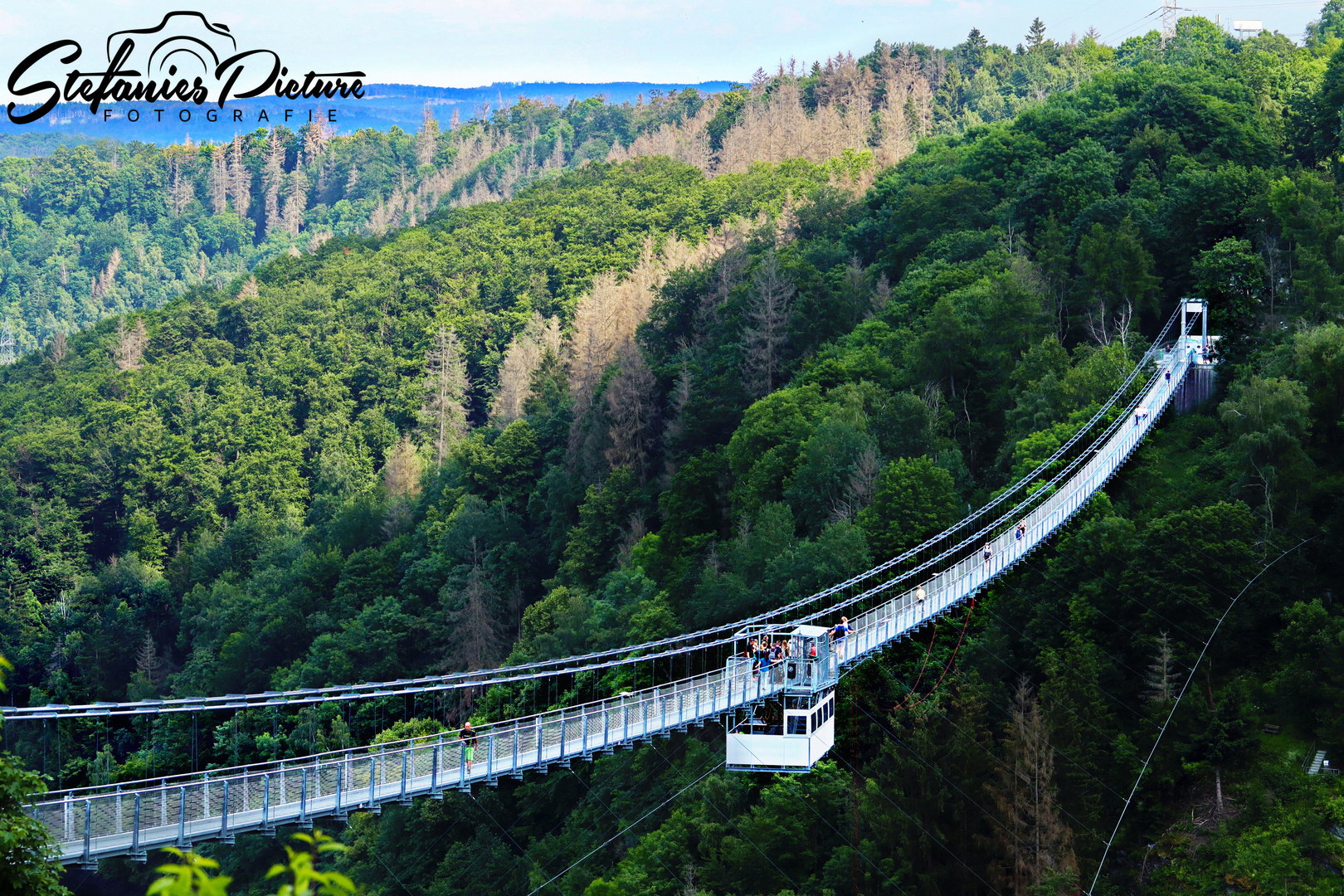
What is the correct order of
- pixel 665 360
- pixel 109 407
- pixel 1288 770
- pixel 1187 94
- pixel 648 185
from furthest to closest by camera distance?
pixel 648 185 → pixel 109 407 → pixel 665 360 → pixel 1187 94 → pixel 1288 770

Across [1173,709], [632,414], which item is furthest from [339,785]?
[632,414]

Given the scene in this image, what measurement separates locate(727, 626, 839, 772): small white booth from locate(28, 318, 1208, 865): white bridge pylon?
0.07 meters

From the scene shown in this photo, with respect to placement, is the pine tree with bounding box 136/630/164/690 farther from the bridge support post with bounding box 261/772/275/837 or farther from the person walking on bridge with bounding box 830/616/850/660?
the bridge support post with bounding box 261/772/275/837

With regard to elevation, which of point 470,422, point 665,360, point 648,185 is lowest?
point 470,422

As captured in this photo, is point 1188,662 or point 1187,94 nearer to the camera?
point 1188,662

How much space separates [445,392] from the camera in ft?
322

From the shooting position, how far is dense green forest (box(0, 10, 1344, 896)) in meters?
34.5

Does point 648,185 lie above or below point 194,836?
above

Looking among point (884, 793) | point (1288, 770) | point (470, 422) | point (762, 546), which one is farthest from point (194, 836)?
point (470, 422)

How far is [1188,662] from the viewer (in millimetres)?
35188

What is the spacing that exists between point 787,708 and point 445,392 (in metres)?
71.0

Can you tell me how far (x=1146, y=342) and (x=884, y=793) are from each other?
20.7m

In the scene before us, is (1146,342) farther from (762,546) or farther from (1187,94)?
(1187,94)

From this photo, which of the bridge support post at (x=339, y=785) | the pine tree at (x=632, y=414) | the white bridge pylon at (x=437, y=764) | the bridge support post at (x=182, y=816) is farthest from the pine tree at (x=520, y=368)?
the bridge support post at (x=182, y=816)
